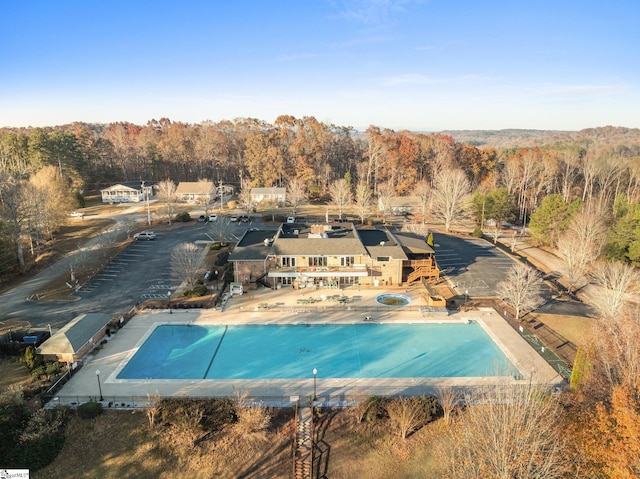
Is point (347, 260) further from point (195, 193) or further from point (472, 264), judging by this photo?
point (195, 193)

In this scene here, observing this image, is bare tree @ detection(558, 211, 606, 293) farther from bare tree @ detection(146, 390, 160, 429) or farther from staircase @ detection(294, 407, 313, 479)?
bare tree @ detection(146, 390, 160, 429)

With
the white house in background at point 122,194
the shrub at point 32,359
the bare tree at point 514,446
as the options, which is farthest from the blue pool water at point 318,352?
the white house in background at point 122,194

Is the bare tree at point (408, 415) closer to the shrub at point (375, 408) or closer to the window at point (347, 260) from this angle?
the shrub at point (375, 408)

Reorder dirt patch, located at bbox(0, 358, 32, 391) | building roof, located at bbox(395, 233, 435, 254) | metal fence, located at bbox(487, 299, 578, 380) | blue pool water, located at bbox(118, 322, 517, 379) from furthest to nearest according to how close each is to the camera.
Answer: building roof, located at bbox(395, 233, 435, 254)
metal fence, located at bbox(487, 299, 578, 380)
blue pool water, located at bbox(118, 322, 517, 379)
dirt patch, located at bbox(0, 358, 32, 391)

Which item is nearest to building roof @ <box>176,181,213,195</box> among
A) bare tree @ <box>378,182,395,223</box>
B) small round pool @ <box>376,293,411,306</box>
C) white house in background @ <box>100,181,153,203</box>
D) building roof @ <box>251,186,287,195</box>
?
white house in background @ <box>100,181,153,203</box>

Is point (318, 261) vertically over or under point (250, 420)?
over

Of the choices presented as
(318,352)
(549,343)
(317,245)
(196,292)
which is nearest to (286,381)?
(318,352)

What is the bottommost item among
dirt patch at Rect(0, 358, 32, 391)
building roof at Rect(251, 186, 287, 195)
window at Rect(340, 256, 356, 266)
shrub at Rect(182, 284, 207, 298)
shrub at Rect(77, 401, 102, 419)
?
shrub at Rect(77, 401, 102, 419)

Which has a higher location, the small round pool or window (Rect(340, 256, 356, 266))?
window (Rect(340, 256, 356, 266))

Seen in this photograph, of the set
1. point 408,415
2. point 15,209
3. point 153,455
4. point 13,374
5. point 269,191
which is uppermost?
point 15,209
